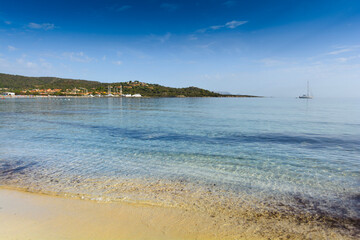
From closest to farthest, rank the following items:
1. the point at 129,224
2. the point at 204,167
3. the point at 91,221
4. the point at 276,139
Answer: the point at 129,224 < the point at 91,221 < the point at 204,167 < the point at 276,139

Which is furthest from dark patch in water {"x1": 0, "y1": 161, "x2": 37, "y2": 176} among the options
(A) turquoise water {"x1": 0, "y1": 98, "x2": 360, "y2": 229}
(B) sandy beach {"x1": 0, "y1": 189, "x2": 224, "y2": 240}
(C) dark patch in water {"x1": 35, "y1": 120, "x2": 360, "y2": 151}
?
(C) dark patch in water {"x1": 35, "y1": 120, "x2": 360, "y2": 151}

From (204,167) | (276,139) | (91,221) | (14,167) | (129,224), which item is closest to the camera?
(129,224)

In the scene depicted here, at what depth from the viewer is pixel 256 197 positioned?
6891 millimetres

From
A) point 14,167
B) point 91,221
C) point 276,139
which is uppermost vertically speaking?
point 276,139

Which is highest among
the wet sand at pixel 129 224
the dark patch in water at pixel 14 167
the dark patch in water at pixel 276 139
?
the dark patch in water at pixel 276 139

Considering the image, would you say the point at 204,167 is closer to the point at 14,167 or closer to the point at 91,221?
the point at 91,221

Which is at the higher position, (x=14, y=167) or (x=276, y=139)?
(x=276, y=139)

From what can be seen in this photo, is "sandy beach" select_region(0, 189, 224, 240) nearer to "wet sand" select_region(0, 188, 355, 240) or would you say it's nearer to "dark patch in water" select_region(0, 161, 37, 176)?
"wet sand" select_region(0, 188, 355, 240)

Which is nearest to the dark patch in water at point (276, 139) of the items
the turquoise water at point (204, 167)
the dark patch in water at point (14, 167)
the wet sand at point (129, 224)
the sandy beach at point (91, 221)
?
the turquoise water at point (204, 167)

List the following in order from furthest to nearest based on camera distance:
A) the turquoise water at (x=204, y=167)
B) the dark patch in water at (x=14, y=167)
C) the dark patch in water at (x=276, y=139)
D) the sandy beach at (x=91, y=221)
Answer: the dark patch in water at (x=276, y=139) < the dark patch in water at (x=14, y=167) < the turquoise water at (x=204, y=167) < the sandy beach at (x=91, y=221)

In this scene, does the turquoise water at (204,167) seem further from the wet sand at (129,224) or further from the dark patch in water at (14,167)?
the wet sand at (129,224)

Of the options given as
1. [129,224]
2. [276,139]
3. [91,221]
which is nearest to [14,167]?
[91,221]

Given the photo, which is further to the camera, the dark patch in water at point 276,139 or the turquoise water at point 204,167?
the dark patch in water at point 276,139

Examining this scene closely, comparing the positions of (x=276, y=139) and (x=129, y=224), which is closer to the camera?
(x=129, y=224)
